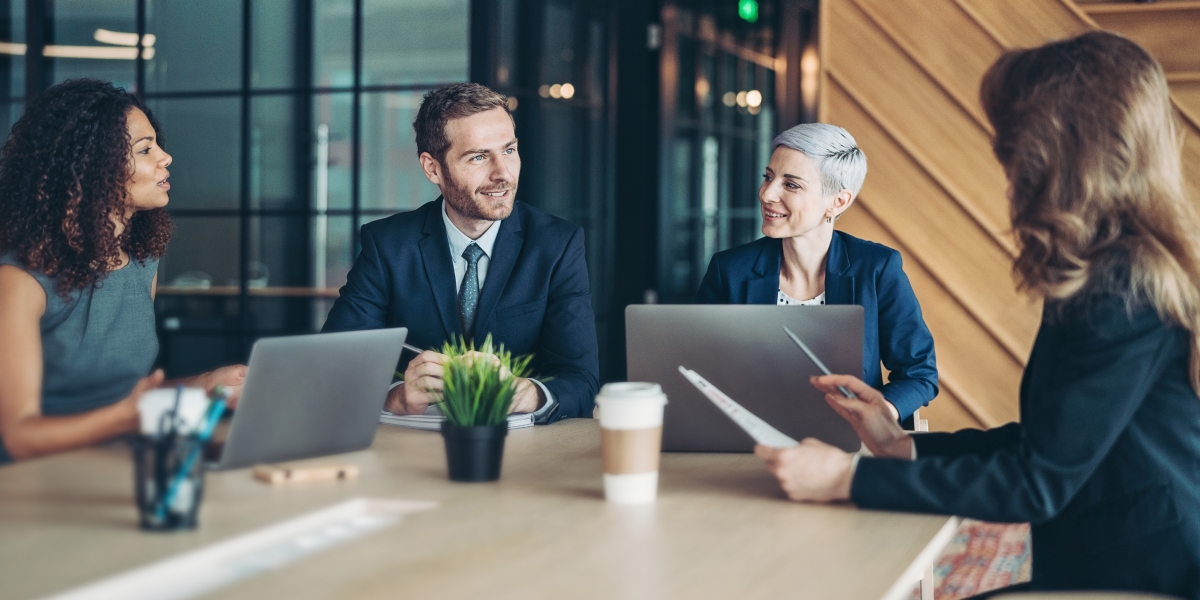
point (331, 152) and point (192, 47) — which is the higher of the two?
point (192, 47)

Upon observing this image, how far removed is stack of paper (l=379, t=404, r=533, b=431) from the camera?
5.73 feet

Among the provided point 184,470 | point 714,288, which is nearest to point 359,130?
point 714,288

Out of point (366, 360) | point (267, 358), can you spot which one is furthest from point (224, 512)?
point (366, 360)

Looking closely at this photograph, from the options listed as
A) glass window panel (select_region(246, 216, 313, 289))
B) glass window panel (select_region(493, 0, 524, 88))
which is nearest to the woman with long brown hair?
glass window panel (select_region(493, 0, 524, 88))

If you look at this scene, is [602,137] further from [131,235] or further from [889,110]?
[131,235]

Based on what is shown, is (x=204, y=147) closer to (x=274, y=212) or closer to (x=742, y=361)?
(x=274, y=212)

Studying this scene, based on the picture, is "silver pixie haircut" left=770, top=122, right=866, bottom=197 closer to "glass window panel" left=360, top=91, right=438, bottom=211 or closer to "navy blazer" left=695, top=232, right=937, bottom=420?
"navy blazer" left=695, top=232, right=937, bottom=420

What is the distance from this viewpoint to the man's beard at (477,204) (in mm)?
2285

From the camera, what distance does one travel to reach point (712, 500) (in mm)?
1284

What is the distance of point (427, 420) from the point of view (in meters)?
1.76

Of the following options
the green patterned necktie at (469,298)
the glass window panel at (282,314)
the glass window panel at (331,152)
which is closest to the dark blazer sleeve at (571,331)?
the green patterned necktie at (469,298)

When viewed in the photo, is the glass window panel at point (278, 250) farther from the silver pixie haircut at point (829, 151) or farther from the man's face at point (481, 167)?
the silver pixie haircut at point (829, 151)

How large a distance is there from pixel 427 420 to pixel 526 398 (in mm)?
175

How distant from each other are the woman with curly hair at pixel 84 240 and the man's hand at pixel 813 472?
0.94 m
